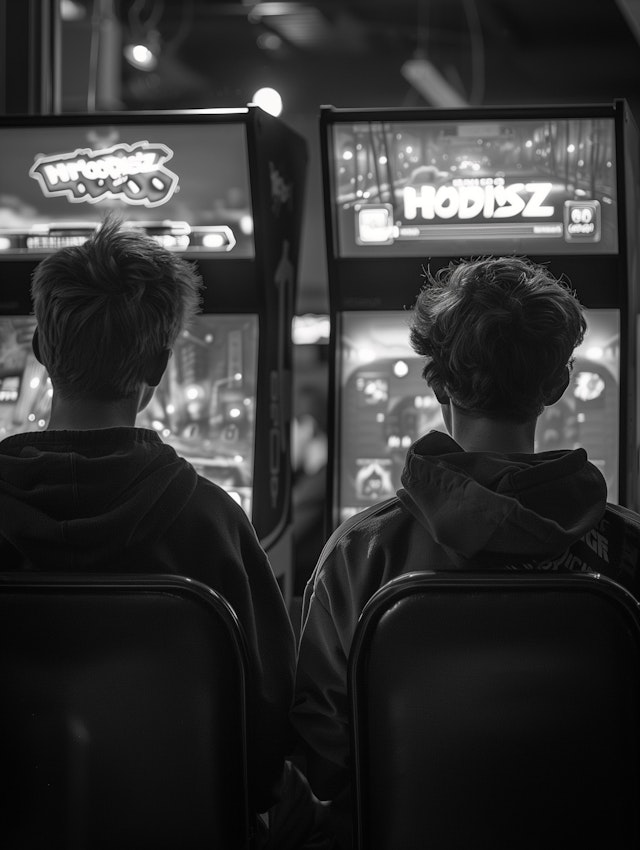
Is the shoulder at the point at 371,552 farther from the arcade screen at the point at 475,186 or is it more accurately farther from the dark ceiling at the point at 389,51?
the dark ceiling at the point at 389,51

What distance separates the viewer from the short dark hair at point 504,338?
5.39 feet

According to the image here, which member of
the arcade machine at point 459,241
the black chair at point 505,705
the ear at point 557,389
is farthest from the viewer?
the arcade machine at point 459,241

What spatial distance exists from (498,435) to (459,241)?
114cm

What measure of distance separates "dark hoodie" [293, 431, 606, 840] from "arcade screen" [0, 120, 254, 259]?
1.34 metres

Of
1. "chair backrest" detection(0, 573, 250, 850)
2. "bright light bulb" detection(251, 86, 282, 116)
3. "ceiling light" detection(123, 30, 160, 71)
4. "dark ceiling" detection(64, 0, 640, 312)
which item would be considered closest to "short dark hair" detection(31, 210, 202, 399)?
"chair backrest" detection(0, 573, 250, 850)

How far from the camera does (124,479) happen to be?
5.30 feet

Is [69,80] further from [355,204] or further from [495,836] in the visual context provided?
[495,836]

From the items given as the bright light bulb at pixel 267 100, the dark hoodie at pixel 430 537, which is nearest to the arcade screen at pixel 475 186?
the dark hoodie at pixel 430 537

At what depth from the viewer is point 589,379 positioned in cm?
268

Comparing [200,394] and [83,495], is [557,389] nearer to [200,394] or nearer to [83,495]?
[83,495]

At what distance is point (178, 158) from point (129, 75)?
5253 mm

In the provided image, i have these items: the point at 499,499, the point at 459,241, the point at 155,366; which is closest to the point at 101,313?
the point at 155,366

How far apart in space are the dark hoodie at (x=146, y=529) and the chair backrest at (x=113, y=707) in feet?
0.49

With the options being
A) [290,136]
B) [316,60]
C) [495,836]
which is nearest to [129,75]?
[316,60]
